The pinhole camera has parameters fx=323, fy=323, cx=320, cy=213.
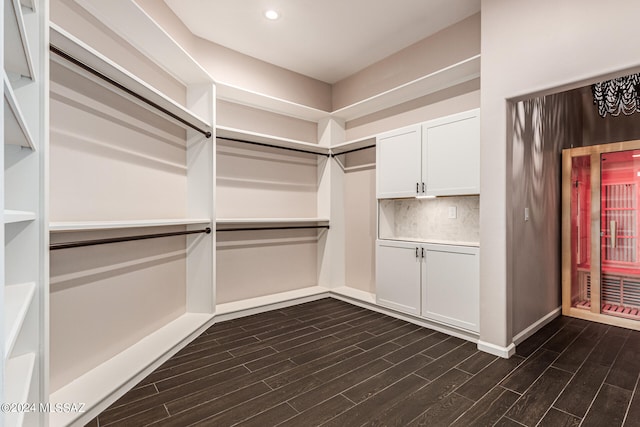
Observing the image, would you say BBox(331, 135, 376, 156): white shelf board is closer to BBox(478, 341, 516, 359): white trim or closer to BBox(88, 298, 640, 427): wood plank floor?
BBox(88, 298, 640, 427): wood plank floor

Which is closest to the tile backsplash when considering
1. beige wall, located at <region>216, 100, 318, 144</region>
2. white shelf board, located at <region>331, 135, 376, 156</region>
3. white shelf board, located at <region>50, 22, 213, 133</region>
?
white shelf board, located at <region>331, 135, 376, 156</region>

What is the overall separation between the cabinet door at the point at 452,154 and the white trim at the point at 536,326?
4.39 ft

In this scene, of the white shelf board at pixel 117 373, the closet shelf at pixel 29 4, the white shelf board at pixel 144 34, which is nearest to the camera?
the closet shelf at pixel 29 4

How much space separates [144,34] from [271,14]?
3.92 feet

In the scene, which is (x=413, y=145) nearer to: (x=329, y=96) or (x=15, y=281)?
(x=329, y=96)

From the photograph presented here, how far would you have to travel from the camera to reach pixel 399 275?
11.3 ft

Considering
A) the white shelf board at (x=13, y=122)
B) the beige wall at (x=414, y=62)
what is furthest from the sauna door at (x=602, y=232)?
the white shelf board at (x=13, y=122)

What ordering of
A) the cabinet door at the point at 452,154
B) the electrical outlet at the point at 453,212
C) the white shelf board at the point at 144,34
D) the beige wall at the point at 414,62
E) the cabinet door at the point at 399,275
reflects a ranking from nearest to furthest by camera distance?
the white shelf board at the point at 144,34
the cabinet door at the point at 452,154
the beige wall at the point at 414,62
the cabinet door at the point at 399,275
the electrical outlet at the point at 453,212

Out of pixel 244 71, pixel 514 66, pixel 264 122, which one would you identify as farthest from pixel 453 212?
pixel 244 71

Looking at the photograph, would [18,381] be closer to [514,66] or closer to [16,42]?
[16,42]

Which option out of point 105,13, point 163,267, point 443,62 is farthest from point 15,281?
point 443,62

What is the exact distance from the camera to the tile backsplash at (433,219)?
3.28 meters

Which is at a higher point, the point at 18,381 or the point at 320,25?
the point at 320,25

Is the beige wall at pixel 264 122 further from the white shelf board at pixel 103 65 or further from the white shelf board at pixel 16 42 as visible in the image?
the white shelf board at pixel 16 42
